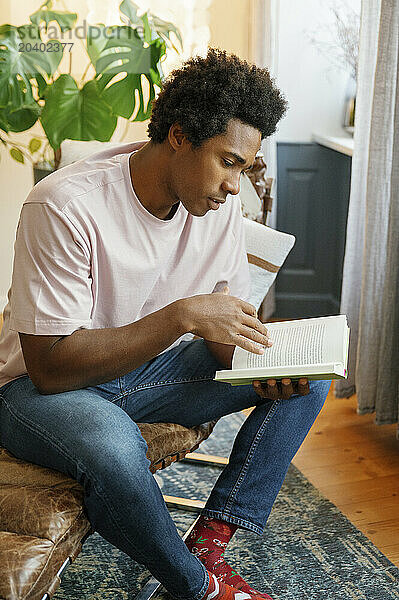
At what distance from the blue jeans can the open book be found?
0.52ft

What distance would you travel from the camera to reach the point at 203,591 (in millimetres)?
1283

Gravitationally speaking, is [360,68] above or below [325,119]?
above

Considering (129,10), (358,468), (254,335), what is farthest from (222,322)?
(129,10)

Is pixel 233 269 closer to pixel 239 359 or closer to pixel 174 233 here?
pixel 174 233

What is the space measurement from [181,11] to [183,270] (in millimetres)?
2157

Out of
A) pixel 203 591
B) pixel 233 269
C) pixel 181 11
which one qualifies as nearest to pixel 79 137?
pixel 181 11

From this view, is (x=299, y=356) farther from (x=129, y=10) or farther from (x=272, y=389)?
(x=129, y=10)

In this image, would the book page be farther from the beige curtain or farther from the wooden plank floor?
the beige curtain

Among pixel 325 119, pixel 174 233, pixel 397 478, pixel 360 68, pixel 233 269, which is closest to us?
pixel 174 233

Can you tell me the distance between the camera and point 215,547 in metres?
1.41

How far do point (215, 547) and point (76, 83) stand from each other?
192 centimetres

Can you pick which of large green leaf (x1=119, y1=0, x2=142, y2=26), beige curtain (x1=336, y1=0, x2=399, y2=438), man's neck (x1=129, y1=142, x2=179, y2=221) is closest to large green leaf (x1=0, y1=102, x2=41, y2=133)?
large green leaf (x1=119, y1=0, x2=142, y2=26)

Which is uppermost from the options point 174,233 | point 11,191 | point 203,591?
point 174,233

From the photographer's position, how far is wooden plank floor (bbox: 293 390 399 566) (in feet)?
5.91
